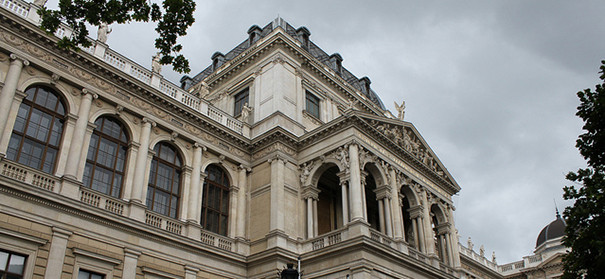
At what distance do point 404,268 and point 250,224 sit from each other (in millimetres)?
7674

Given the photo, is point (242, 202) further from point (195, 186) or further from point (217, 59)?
point (217, 59)

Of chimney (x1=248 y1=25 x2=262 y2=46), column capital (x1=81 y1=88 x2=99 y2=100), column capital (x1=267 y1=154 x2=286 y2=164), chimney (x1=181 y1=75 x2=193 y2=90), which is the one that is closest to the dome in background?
chimney (x1=248 y1=25 x2=262 y2=46)

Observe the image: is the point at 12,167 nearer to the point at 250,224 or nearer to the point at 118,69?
the point at 118,69

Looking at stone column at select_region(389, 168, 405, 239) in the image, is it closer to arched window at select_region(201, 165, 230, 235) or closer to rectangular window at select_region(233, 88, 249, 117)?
arched window at select_region(201, 165, 230, 235)

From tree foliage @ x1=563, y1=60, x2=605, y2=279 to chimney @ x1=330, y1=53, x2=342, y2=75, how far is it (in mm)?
22863

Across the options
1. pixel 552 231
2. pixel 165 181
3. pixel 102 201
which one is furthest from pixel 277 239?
pixel 552 231

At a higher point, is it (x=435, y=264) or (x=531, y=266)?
(x=531, y=266)

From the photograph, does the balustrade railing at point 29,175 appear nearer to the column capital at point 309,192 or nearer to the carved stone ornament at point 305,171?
the column capital at point 309,192

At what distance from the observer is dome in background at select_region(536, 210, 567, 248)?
52594mm

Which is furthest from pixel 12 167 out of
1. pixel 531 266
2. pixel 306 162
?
pixel 531 266

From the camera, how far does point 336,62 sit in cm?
3841

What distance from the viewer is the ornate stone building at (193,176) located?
712 inches

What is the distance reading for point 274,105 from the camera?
93.6 feet

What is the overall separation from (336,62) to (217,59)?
29.7ft
